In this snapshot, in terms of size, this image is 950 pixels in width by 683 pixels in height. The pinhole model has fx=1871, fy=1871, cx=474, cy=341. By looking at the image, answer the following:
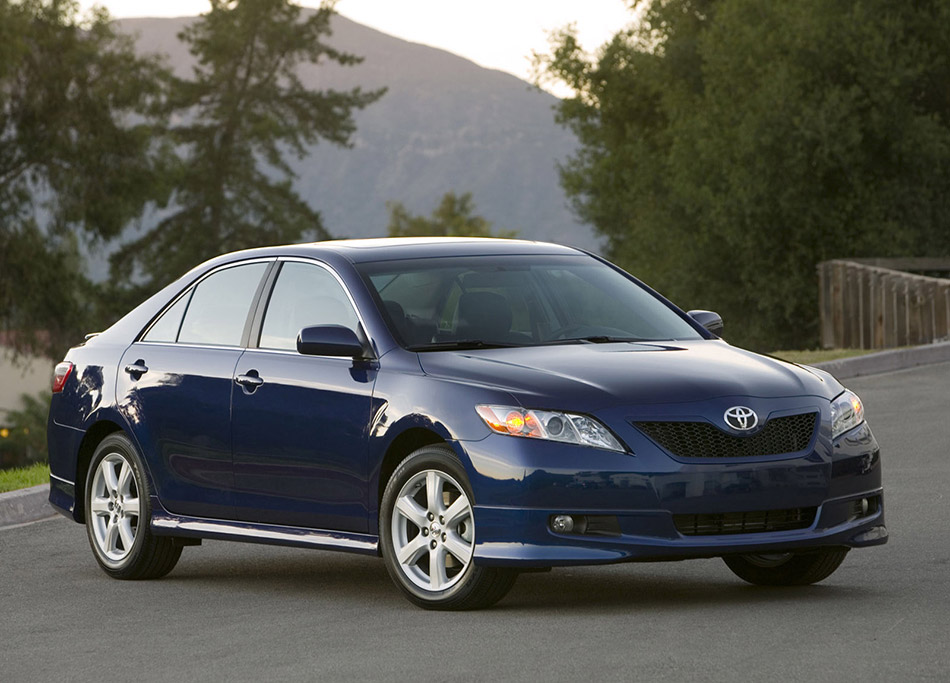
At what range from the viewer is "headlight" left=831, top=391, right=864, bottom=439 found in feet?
26.3

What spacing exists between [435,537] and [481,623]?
0.51 m

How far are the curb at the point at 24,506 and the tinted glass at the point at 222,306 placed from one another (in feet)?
10.3

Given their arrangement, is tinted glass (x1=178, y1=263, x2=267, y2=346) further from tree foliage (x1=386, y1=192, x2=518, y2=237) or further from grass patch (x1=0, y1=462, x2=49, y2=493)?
tree foliage (x1=386, y1=192, x2=518, y2=237)

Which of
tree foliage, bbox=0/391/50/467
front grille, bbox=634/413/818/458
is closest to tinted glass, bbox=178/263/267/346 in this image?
front grille, bbox=634/413/818/458

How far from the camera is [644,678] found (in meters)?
6.27

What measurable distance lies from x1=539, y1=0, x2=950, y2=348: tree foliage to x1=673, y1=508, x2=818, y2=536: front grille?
111 ft

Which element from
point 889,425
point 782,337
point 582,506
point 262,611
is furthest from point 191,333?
point 782,337

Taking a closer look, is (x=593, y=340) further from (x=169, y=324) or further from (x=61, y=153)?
(x=61, y=153)

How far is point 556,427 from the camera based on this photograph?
7.63 m

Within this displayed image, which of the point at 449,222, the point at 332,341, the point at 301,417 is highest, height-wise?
the point at 332,341

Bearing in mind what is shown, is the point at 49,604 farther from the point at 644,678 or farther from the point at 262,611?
the point at 644,678

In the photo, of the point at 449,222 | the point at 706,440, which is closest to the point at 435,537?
the point at 706,440

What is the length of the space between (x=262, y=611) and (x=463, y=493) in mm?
1196

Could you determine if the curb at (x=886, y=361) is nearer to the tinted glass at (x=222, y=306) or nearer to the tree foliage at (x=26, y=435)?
the tinted glass at (x=222, y=306)
